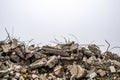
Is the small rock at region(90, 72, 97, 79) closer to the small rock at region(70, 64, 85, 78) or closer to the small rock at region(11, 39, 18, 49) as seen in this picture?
the small rock at region(70, 64, 85, 78)

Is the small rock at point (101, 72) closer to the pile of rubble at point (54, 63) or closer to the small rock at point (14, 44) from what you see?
the pile of rubble at point (54, 63)

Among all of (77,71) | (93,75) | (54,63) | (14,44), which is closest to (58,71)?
(54,63)

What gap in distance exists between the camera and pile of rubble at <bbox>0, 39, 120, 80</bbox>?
6890mm

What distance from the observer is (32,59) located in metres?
7.64

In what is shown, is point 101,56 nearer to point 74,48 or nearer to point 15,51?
point 74,48

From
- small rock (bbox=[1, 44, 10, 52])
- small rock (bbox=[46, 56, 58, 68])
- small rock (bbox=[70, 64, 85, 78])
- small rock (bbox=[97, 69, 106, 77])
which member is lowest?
small rock (bbox=[97, 69, 106, 77])

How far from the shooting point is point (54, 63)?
734cm

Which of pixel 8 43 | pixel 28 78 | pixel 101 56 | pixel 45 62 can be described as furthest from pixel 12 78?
pixel 101 56

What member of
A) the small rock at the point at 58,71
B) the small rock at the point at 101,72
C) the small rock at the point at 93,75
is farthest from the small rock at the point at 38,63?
the small rock at the point at 101,72

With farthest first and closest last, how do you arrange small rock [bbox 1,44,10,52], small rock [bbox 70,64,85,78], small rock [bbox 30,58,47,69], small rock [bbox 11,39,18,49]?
1. small rock [bbox 11,39,18,49]
2. small rock [bbox 1,44,10,52]
3. small rock [bbox 30,58,47,69]
4. small rock [bbox 70,64,85,78]

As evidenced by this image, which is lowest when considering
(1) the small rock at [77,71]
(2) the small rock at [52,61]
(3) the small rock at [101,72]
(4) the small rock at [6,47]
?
(3) the small rock at [101,72]

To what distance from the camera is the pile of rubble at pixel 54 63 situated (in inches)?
271

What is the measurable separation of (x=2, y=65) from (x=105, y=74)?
2.59 metres

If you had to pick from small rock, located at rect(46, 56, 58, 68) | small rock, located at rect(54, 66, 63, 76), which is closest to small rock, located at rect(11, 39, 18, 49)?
small rock, located at rect(46, 56, 58, 68)
